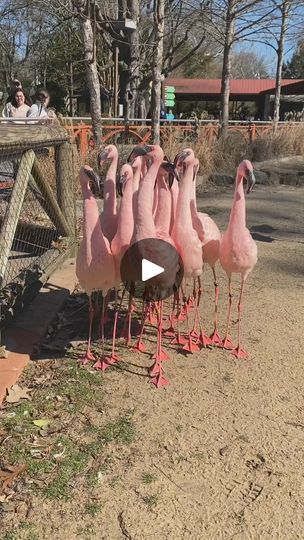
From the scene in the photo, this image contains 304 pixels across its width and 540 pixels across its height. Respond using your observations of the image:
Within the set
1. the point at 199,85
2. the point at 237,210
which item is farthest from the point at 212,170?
the point at 199,85

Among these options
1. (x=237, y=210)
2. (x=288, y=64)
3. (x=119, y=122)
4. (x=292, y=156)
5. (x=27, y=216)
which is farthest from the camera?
(x=288, y=64)

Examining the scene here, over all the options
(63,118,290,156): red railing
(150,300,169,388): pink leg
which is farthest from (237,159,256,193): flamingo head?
(63,118,290,156): red railing

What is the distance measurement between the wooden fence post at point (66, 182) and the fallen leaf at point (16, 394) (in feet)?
8.65

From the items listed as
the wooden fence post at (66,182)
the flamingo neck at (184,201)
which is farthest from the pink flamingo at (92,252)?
the wooden fence post at (66,182)

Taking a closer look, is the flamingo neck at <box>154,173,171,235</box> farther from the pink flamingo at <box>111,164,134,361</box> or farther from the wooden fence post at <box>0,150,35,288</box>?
the wooden fence post at <box>0,150,35,288</box>

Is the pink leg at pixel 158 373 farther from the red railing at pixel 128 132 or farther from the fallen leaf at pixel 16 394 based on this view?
the red railing at pixel 128 132

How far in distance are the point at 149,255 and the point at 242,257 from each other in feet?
2.51

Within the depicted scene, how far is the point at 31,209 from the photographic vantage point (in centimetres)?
691

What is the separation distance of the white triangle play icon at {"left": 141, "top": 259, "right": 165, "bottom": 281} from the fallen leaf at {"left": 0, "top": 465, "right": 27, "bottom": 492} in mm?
1338

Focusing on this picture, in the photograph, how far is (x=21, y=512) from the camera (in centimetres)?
243

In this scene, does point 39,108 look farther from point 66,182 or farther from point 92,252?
point 92,252

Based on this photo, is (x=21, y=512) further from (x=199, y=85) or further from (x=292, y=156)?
(x=199, y=85)

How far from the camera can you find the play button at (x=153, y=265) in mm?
3443

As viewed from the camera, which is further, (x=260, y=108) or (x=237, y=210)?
(x=260, y=108)
